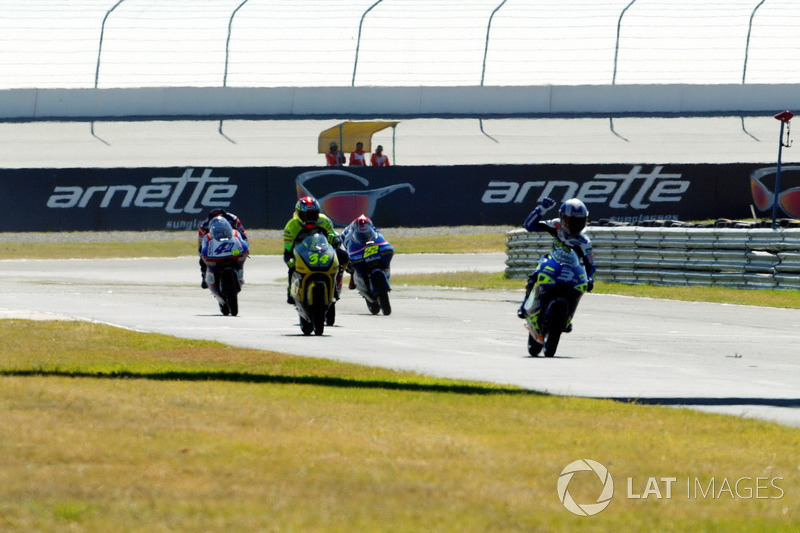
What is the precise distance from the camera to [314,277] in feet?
48.0

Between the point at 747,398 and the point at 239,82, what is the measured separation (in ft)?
132

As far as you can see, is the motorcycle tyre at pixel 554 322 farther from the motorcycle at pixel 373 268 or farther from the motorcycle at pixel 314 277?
the motorcycle at pixel 373 268

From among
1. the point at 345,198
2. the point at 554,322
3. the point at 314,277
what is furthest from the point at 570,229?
the point at 345,198

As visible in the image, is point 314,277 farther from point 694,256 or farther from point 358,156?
point 358,156

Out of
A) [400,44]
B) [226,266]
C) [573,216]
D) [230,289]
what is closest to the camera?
[573,216]

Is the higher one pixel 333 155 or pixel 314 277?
pixel 333 155

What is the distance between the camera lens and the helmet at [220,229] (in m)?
18.0

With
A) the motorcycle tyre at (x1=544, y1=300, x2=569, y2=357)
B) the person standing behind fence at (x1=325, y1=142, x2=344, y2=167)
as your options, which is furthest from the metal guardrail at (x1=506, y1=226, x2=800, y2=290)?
the person standing behind fence at (x1=325, y1=142, x2=344, y2=167)

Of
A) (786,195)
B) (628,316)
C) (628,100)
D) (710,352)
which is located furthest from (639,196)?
(710,352)

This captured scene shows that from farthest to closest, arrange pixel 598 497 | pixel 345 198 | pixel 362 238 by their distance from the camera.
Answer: pixel 345 198
pixel 362 238
pixel 598 497

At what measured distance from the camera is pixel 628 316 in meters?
18.5

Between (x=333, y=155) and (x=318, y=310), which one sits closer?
(x=318, y=310)

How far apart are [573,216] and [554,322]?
1.06 m

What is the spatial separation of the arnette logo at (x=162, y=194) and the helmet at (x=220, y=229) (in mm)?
17846
